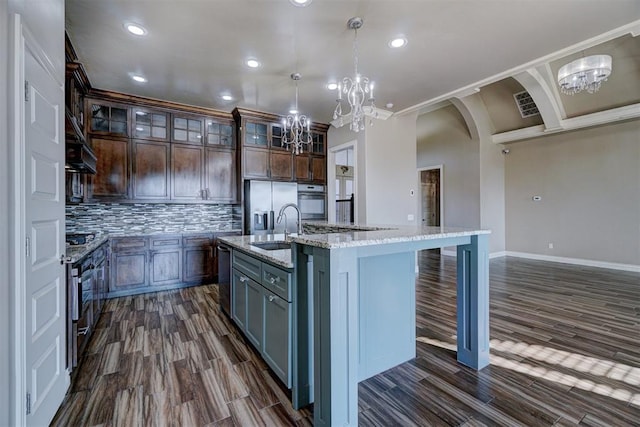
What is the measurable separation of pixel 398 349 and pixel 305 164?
12.8ft

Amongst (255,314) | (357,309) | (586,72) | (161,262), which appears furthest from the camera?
(161,262)

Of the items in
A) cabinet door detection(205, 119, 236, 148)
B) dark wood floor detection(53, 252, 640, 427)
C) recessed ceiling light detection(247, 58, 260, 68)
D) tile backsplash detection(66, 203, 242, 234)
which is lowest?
dark wood floor detection(53, 252, 640, 427)

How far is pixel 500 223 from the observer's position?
7.06 m

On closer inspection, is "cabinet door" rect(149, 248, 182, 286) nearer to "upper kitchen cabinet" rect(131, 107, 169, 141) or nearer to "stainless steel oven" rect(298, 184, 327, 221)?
"upper kitchen cabinet" rect(131, 107, 169, 141)

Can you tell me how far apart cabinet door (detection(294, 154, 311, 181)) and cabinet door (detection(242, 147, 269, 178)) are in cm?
59

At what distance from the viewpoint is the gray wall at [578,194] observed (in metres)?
5.42

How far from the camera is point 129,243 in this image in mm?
4164

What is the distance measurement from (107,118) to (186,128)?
Answer: 3.43ft

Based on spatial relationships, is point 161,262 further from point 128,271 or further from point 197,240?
point 197,240

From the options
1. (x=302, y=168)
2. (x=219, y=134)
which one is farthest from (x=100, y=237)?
(x=302, y=168)

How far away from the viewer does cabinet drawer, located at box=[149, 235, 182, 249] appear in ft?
14.2

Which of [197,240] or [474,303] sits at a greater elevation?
[197,240]

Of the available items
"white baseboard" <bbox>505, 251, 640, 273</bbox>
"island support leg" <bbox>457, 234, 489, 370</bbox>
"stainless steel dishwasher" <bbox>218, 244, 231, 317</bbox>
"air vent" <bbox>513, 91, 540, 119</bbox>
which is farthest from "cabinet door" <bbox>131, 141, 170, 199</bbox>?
"white baseboard" <bbox>505, 251, 640, 273</bbox>

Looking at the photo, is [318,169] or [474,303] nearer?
[474,303]
